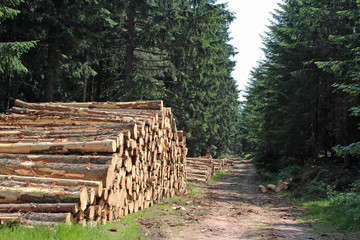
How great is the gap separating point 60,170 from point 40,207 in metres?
1.28

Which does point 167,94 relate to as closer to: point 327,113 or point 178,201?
point 178,201

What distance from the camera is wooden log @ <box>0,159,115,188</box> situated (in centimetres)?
661

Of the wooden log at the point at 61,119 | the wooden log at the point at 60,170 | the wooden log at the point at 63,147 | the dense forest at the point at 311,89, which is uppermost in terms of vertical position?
the dense forest at the point at 311,89

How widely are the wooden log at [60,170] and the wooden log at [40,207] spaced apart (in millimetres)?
1129

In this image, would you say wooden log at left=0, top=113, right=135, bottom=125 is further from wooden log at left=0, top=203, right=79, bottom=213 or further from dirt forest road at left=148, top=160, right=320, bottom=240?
wooden log at left=0, top=203, right=79, bottom=213

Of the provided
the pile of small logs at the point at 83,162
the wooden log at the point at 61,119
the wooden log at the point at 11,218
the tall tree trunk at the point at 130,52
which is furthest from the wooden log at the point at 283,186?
the wooden log at the point at 11,218

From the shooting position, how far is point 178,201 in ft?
36.7

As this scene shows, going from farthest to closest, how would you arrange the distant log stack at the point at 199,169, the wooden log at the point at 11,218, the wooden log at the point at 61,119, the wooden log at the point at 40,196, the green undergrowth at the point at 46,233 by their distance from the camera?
1. the distant log stack at the point at 199,169
2. the wooden log at the point at 61,119
3. the wooden log at the point at 40,196
4. the wooden log at the point at 11,218
5. the green undergrowth at the point at 46,233

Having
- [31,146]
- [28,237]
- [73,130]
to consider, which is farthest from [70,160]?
[28,237]

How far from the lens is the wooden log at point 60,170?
661 centimetres

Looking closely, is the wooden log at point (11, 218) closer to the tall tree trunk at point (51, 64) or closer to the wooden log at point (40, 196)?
the wooden log at point (40, 196)

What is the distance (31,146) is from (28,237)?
341cm

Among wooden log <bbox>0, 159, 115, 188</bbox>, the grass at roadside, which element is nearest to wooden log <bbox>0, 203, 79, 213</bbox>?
wooden log <bbox>0, 159, 115, 188</bbox>

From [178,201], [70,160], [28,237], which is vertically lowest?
[178,201]
